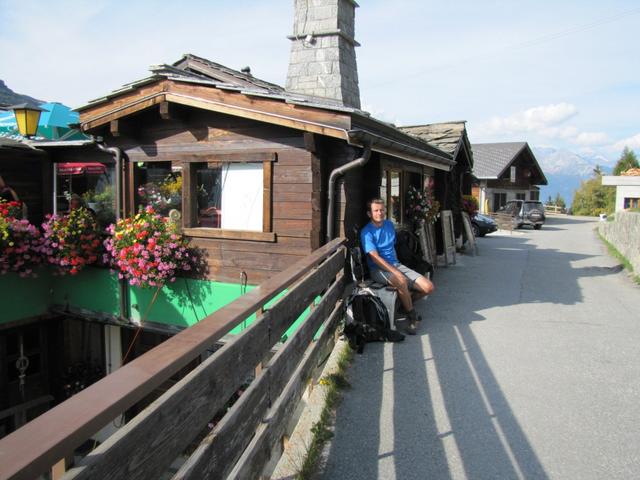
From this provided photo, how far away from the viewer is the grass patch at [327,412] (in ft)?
9.70

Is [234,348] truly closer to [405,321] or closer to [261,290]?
[261,290]

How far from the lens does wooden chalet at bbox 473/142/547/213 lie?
1185 inches

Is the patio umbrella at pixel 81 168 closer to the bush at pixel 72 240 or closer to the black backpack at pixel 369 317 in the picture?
the bush at pixel 72 240

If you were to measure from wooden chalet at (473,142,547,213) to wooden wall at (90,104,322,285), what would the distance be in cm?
2473

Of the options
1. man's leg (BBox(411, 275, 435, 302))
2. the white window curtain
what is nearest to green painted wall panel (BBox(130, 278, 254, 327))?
the white window curtain

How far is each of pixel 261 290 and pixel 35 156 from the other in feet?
25.3

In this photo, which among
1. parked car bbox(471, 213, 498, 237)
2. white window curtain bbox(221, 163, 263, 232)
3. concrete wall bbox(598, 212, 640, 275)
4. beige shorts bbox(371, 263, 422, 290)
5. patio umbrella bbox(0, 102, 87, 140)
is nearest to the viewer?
beige shorts bbox(371, 263, 422, 290)

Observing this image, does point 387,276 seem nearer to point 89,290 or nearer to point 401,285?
point 401,285

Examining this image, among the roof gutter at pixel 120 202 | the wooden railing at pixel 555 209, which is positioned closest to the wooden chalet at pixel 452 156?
the roof gutter at pixel 120 202

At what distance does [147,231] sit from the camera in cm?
685

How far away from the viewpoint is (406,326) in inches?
232

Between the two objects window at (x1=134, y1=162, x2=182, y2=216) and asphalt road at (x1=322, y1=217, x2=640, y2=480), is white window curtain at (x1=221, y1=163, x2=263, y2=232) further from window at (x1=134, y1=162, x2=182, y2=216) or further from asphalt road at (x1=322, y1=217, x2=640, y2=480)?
asphalt road at (x1=322, y1=217, x2=640, y2=480)

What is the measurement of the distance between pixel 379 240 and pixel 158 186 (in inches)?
148

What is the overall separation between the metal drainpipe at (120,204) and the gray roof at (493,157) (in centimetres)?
2495
